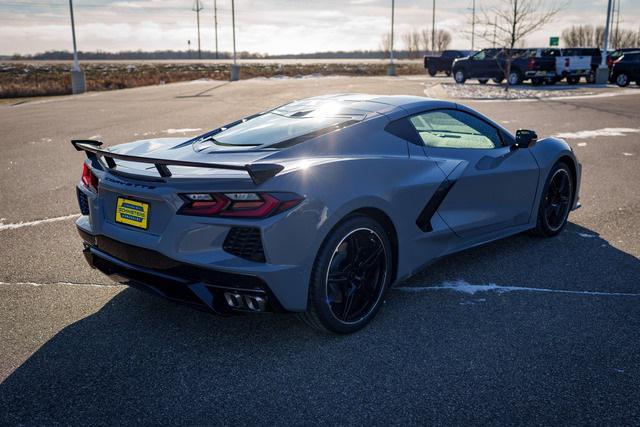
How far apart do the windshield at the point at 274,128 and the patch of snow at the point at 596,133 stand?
966cm

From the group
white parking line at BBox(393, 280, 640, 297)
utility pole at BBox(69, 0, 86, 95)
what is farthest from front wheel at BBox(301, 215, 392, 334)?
utility pole at BBox(69, 0, 86, 95)

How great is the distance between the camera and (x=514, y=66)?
3138cm

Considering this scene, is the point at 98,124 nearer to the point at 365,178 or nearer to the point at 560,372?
the point at 365,178

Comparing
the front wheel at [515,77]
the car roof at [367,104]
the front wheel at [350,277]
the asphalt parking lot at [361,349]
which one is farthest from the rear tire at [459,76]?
the front wheel at [350,277]

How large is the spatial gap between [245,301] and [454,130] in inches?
95.7

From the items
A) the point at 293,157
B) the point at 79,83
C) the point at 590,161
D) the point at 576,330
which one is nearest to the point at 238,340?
the point at 293,157

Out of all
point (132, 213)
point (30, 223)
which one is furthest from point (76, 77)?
point (132, 213)

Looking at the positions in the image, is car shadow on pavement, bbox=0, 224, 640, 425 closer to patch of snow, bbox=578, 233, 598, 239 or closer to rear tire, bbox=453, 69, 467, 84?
patch of snow, bbox=578, 233, 598, 239

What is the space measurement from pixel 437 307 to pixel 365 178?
1106 mm

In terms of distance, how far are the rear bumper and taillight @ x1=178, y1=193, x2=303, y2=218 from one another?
0.32 m

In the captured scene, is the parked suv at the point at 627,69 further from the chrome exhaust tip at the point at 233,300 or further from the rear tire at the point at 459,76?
the chrome exhaust tip at the point at 233,300

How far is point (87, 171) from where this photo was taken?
4051 millimetres

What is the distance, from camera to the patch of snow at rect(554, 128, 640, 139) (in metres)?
12.8

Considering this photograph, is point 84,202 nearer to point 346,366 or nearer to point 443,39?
point 346,366
